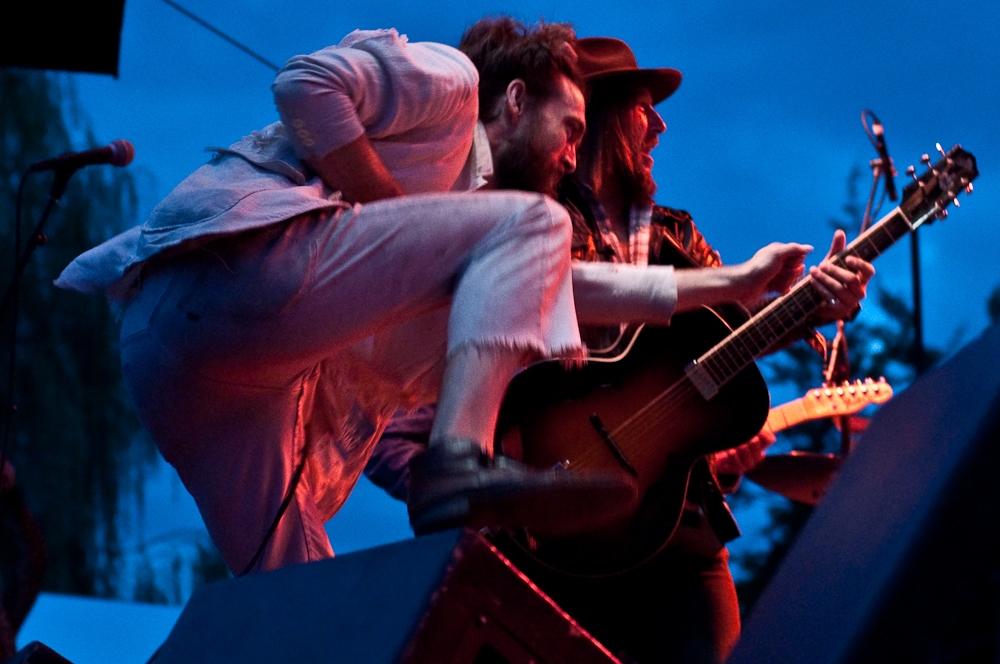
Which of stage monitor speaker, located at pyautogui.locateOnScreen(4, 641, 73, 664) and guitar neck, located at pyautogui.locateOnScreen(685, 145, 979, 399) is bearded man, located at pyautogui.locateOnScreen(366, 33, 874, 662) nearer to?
guitar neck, located at pyautogui.locateOnScreen(685, 145, 979, 399)

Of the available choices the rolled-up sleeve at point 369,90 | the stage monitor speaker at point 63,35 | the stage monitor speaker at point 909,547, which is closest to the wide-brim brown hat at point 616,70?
the stage monitor speaker at point 63,35

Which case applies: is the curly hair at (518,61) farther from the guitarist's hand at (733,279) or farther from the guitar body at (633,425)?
the guitar body at (633,425)

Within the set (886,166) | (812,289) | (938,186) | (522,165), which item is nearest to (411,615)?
(522,165)

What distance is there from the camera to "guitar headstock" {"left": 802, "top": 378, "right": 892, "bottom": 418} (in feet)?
14.3

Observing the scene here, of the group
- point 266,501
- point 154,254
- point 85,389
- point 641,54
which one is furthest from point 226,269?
point 641,54

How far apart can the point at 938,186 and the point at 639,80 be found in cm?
105

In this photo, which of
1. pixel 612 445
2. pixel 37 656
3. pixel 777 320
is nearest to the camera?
pixel 37 656

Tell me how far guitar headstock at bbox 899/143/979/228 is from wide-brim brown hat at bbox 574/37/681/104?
845 mm

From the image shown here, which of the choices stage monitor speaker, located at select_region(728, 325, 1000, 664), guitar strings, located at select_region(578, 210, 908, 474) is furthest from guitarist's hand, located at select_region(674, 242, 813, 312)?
stage monitor speaker, located at select_region(728, 325, 1000, 664)

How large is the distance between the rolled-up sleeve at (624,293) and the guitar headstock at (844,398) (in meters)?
2.44

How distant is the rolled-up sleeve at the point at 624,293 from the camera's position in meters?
2.06

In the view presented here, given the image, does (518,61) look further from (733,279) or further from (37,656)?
(37,656)

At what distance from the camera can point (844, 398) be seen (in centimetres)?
439

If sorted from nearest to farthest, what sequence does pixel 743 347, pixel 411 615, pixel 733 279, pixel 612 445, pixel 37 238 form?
pixel 411 615 < pixel 733 279 < pixel 37 238 < pixel 612 445 < pixel 743 347
